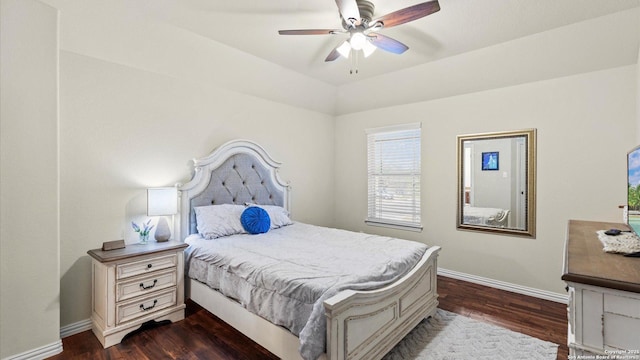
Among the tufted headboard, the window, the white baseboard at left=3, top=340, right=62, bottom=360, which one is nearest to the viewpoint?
the white baseboard at left=3, top=340, right=62, bottom=360

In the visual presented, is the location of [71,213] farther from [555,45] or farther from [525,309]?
[555,45]

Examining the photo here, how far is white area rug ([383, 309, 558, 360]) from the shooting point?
2162mm

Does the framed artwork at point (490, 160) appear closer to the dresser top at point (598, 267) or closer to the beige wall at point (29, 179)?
the dresser top at point (598, 267)

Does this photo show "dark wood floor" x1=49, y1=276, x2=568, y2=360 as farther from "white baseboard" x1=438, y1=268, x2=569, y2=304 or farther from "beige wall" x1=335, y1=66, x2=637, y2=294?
"beige wall" x1=335, y1=66, x2=637, y2=294

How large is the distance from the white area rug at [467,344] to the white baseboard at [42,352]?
8.03ft

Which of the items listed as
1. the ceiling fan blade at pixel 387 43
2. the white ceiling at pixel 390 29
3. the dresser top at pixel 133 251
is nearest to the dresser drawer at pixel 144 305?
the dresser top at pixel 133 251

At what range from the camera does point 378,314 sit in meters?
1.97

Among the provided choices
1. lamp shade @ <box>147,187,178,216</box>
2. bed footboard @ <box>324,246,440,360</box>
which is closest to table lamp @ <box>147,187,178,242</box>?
lamp shade @ <box>147,187,178,216</box>

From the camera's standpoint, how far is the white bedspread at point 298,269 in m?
1.77

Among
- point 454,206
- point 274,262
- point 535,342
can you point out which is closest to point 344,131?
point 454,206

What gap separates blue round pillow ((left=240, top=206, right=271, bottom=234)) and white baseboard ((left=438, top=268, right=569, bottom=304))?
245cm

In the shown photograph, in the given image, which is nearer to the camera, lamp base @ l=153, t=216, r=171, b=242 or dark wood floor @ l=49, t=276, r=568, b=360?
dark wood floor @ l=49, t=276, r=568, b=360

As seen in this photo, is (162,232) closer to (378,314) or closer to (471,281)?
(378,314)

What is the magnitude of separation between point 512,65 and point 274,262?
3126 mm
